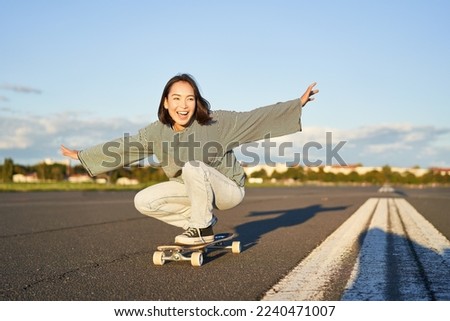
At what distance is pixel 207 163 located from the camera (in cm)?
618

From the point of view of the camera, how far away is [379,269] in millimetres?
5211

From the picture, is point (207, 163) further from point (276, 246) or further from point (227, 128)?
point (276, 246)

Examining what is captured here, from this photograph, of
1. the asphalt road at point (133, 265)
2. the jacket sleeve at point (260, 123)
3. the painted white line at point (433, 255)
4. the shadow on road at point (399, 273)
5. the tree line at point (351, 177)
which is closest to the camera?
the shadow on road at point (399, 273)

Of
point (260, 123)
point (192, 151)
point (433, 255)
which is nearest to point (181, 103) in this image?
point (192, 151)

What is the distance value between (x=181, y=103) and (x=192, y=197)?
35.4 inches

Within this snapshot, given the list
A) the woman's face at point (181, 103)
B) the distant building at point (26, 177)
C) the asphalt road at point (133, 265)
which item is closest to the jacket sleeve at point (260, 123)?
the woman's face at point (181, 103)

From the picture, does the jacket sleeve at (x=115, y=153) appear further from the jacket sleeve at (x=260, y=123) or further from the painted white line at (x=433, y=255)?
the painted white line at (x=433, y=255)

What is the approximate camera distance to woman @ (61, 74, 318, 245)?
5914 millimetres

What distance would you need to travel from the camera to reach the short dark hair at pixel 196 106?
593 centimetres

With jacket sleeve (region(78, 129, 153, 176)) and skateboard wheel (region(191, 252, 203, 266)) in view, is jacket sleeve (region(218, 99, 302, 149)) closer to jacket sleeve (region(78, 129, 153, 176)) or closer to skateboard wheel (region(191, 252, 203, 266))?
jacket sleeve (region(78, 129, 153, 176))

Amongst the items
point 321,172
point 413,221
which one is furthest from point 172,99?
point 321,172

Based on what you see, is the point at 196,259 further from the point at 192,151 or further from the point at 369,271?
the point at 369,271

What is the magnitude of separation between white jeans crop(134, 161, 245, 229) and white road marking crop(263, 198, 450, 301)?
1.03m

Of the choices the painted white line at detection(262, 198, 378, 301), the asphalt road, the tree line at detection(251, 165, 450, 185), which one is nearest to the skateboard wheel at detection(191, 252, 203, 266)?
the asphalt road
